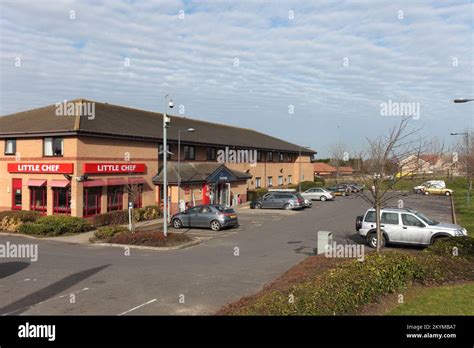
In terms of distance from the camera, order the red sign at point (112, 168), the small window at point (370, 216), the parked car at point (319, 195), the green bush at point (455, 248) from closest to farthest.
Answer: the green bush at point (455, 248) → the small window at point (370, 216) → the red sign at point (112, 168) → the parked car at point (319, 195)

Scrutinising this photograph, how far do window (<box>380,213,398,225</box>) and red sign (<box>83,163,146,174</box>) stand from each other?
655 inches

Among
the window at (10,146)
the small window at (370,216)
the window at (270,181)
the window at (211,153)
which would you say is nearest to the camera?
the small window at (370,216)

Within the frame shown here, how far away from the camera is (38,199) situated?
1049 inches

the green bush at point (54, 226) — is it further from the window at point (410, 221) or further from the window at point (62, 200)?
the window at point (410, 221)

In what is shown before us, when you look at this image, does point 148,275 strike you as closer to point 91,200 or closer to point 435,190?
point 91,200

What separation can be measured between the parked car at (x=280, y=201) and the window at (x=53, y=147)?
17.5 meters

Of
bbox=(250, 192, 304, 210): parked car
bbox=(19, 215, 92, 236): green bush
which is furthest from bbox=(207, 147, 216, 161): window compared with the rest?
bbox=(19, 215, 92, 236): green bush

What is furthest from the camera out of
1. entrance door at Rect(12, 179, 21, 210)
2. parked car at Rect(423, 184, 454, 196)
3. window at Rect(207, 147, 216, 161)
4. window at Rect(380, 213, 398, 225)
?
parked car at Rect(423, 184, 454, 196)

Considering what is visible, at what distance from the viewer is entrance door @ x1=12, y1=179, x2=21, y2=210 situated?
27266 mm

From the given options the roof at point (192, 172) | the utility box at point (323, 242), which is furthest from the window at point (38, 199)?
the utility box at point (323, 242)

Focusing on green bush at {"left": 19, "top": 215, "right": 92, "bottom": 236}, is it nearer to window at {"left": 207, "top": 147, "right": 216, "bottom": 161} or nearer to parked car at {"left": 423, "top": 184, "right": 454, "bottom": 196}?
window at {"left": 207, "top": 147, "right": 216, "bottom": 161}

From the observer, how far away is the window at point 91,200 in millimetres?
25422
